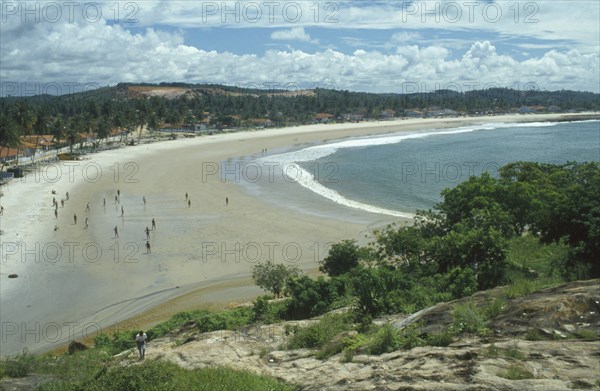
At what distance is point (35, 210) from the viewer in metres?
38.3

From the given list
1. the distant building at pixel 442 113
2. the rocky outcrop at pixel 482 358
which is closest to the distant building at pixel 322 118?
the distant building at pixel 442 113

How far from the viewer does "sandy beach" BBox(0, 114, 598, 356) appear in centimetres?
2153

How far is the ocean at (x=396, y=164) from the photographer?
4288cm

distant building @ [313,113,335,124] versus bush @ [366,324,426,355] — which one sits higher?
distant building @ [313,113,335,124]

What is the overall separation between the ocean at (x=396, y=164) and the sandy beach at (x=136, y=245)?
10.5 ft

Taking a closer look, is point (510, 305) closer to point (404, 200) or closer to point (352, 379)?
point (352, 379)

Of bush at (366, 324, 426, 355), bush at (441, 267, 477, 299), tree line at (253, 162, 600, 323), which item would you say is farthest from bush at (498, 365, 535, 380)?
bush at (441, 267, 477, 299)

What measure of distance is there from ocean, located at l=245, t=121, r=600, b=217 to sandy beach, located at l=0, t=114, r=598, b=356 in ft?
10.5

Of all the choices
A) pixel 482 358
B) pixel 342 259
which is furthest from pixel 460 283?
pixel 342 259

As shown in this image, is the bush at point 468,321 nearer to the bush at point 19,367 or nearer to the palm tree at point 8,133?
the bush at point 19,367

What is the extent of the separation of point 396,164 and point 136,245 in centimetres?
3825

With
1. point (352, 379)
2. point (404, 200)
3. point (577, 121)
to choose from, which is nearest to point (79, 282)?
point (352, 379)

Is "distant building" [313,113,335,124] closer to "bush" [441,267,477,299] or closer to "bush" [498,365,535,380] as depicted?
"bush" [441,267,477,299]

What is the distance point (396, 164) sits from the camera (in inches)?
2441
